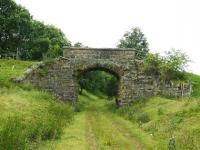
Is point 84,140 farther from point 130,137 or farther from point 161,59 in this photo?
point 161,59

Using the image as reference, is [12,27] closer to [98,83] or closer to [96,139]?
[98,83]

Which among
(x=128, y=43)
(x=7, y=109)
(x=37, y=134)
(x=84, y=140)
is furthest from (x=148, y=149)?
(x=128, y=43)

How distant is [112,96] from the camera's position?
6612 cm

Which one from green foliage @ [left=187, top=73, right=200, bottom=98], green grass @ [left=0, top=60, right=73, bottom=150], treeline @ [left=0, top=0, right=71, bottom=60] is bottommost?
green grass @ [left=0, top=60, right=73, bottom=150]

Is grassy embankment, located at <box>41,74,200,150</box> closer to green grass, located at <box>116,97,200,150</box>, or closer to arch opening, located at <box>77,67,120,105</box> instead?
green grass, located at <box>116,97,200,150</box>

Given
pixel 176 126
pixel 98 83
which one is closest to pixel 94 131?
pixel 176 126

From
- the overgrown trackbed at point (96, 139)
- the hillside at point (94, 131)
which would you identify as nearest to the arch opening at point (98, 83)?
the hillside at point (94, 131)

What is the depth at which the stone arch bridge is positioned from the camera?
133ft

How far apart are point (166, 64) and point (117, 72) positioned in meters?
4.65

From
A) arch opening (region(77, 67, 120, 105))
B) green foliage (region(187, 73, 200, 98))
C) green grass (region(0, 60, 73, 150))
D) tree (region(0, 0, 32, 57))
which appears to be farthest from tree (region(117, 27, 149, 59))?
green grass (region(0, 60, 73, 150))

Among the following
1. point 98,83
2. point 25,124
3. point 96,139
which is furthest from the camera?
point 98,83

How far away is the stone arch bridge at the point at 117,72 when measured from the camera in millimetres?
40438

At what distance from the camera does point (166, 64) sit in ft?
135

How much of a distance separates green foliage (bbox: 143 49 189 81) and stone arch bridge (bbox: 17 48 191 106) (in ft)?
2.20
